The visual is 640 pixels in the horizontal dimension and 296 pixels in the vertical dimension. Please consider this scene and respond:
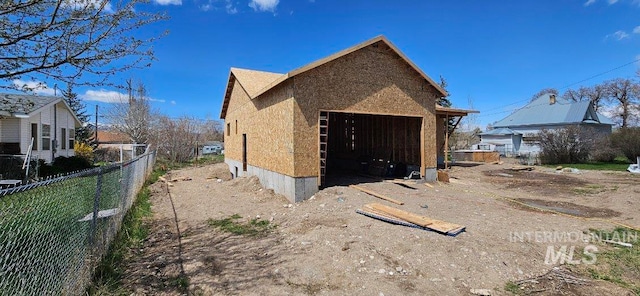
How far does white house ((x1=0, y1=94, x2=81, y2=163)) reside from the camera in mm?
15039

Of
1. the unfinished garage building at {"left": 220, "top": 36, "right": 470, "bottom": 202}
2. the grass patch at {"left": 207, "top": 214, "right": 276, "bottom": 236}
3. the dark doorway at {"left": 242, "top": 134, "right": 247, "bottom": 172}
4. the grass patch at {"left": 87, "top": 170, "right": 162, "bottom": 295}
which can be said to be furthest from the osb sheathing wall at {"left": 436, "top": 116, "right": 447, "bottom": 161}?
the grass patch at {"left": 87, "top": 170, "right": 162, "bottom": 295}

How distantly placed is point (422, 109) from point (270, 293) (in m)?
10.5

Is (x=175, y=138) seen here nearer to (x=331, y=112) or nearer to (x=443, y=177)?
(x=331, y=112)

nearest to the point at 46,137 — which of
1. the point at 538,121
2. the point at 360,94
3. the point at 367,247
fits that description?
the point at 360,94

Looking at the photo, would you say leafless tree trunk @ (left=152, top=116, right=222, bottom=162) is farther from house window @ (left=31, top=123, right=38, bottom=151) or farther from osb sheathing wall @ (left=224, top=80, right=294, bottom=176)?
osb sheathing wall @ (left=224, top=80, right=294, bottom=176)

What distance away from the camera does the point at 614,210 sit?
905 cm

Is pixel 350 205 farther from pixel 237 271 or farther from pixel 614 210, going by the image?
pixel 614 210

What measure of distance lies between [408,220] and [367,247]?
5.22ft

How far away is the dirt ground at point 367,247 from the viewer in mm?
4633

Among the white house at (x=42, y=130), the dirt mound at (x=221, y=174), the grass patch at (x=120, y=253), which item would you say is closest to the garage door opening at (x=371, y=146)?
the grass patch at (x=120, y=253)

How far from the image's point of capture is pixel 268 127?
12.8 m

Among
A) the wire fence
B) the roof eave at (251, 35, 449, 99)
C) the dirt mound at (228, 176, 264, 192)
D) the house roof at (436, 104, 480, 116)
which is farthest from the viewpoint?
the house roof at (436, 104, 480, 116)

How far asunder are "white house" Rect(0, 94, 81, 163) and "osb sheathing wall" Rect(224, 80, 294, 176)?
8538 millimetres

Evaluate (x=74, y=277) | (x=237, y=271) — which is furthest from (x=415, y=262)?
(x=74, y=277)
